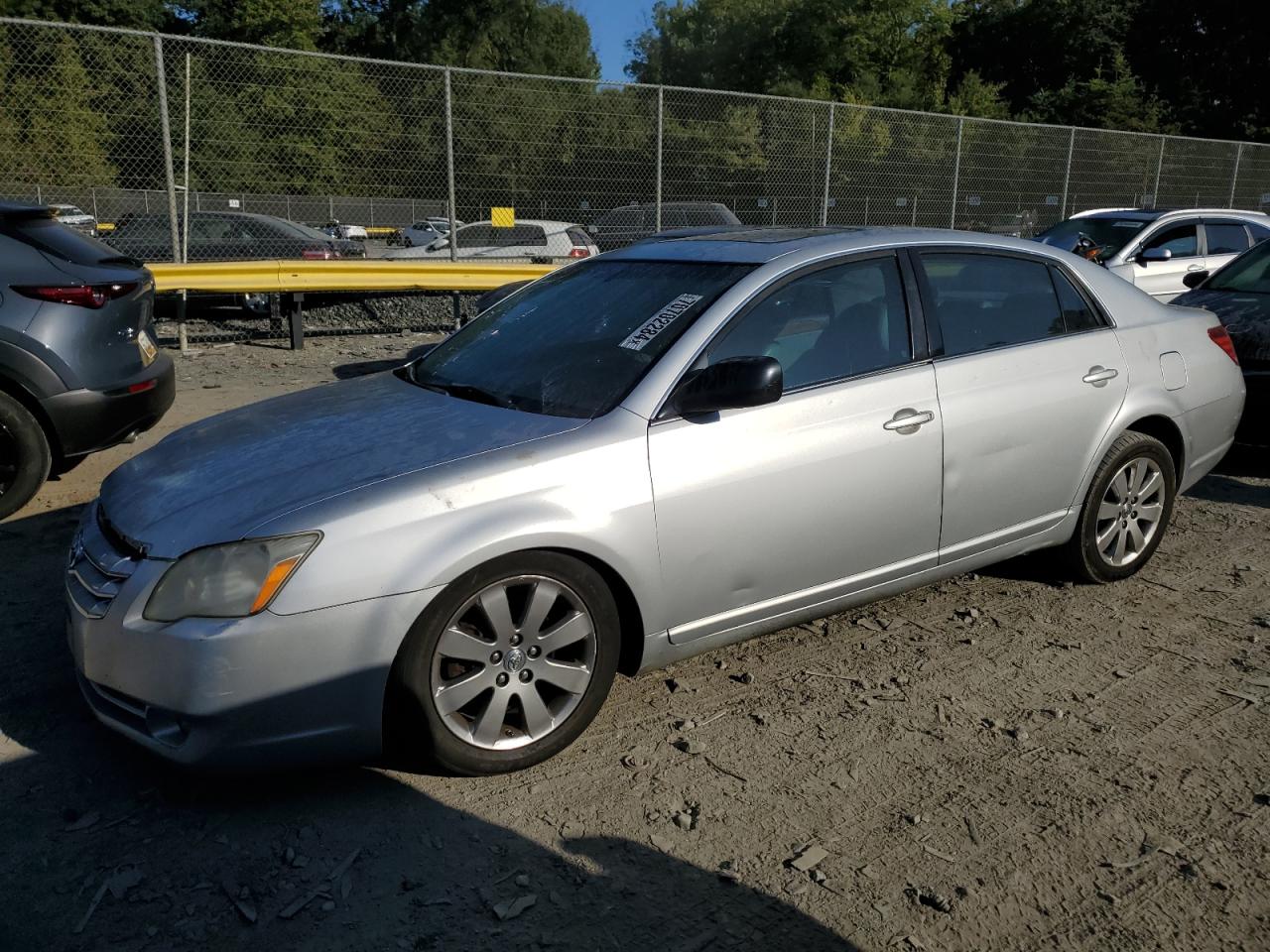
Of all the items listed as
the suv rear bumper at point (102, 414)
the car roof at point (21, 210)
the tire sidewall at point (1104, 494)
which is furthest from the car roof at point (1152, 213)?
the car roof at point (21, 210)

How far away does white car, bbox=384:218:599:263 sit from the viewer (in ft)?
40.7

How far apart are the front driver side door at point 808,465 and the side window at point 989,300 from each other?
0.62 feet

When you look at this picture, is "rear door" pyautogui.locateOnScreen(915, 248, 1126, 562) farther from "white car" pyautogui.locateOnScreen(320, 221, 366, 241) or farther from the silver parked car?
"white car" pyautogui.locateOnScreen(320, 221, 366, 241)

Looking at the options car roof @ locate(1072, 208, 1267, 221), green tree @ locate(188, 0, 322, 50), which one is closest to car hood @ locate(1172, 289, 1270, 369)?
car roof @ locate(1072, 208, 1267, 221)

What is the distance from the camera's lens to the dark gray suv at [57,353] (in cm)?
530

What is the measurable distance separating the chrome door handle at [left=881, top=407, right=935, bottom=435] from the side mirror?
0.59 meters

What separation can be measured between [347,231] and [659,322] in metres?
16.8

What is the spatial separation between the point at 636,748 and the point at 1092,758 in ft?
4.49

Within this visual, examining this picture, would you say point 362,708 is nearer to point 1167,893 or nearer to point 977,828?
point 977,828

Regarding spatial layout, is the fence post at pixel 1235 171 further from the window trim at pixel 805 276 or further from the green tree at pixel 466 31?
the green tree at pixel 466 31

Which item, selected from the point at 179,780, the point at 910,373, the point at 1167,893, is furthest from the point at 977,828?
the point at 179,780

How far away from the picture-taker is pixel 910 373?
154 inches

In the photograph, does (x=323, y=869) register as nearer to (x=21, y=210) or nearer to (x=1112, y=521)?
(x=1112, y=521)

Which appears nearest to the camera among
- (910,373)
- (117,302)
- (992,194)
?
(910,373)
